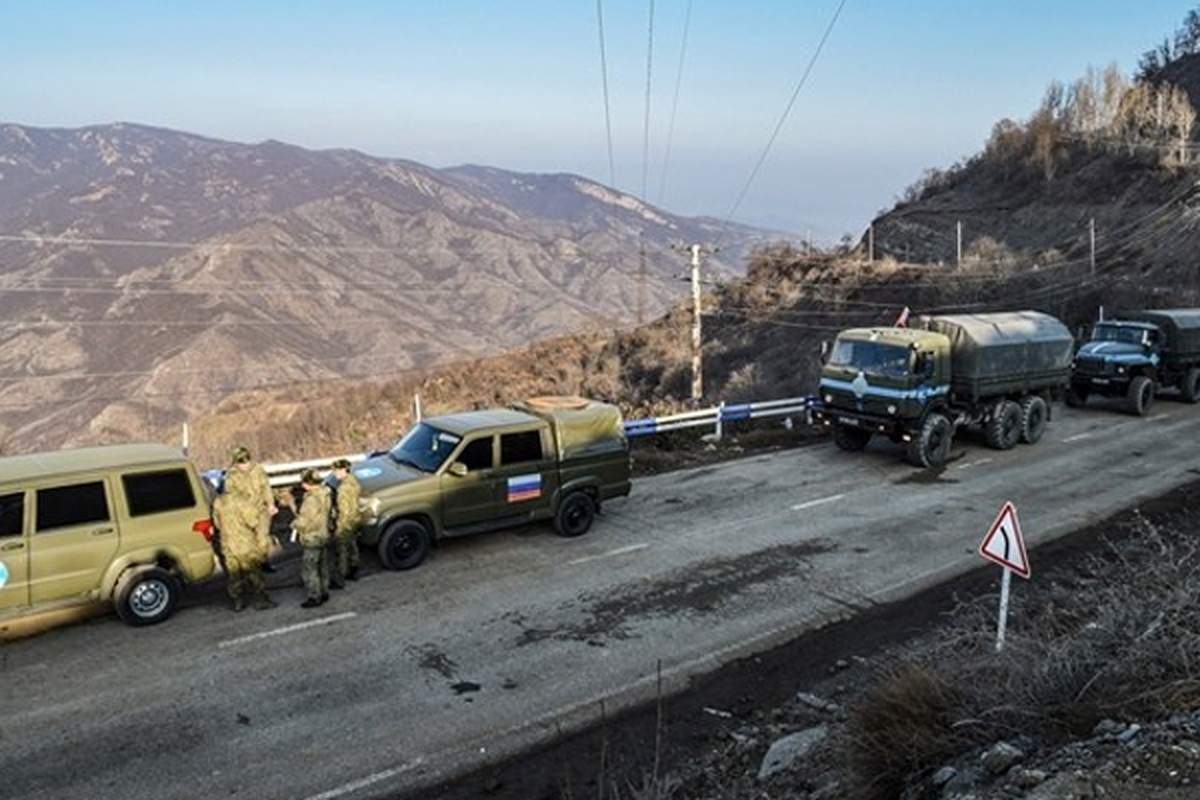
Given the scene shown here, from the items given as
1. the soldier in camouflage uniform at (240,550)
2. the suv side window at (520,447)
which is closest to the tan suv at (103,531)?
the soldier in camouflage uniform at (240,550)

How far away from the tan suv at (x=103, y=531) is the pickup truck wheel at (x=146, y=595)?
0.01 m

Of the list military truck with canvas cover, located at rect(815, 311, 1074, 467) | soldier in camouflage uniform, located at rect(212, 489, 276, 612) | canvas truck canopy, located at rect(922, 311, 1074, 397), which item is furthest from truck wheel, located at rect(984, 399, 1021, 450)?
soldier in camouflage uniform, located at rect(212, 489, 276, 612)

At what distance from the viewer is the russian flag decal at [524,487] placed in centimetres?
1272

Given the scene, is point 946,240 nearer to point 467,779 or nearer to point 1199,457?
point 1199,457

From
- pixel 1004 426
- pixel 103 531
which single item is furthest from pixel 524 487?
pixel 1004 426

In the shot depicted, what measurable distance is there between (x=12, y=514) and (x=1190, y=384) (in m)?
26.3

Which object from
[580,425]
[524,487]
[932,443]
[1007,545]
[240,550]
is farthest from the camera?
[932,443]

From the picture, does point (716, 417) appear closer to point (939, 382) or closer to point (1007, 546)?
point (939, 382)

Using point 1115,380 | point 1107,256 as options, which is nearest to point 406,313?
point 1107,256

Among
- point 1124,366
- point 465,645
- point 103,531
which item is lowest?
point 465,645

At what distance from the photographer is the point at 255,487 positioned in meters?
10.6

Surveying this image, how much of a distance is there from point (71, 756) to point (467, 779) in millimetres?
3152

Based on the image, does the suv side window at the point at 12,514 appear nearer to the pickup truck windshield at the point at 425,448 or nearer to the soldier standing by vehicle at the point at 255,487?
the soldier standing by vehicle at the point at 255,487

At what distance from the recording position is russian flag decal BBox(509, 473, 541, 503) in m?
12.7
